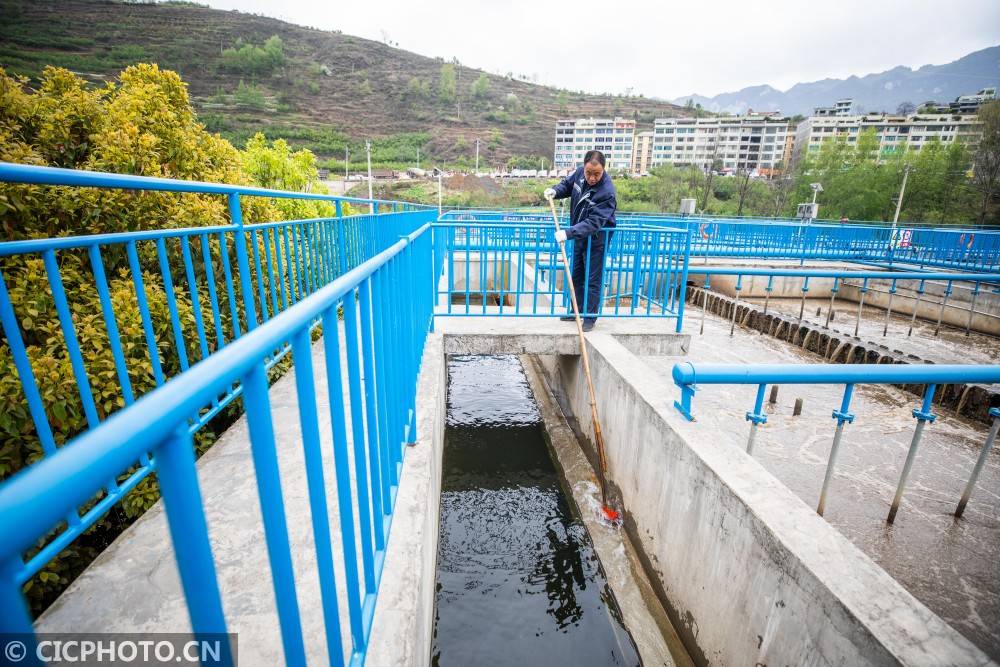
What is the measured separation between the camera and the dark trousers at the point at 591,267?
5645mm

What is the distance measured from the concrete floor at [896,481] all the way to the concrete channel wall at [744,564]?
45 centimetres

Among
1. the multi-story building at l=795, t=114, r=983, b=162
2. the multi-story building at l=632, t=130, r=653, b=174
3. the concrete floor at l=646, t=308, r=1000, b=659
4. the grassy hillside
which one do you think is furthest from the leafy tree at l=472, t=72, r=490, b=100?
the concrete floor at l=646, t=308, r=1000, b=659

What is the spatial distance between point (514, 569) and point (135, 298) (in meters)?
3.60

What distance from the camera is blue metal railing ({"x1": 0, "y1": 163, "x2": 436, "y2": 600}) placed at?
5.41 ft

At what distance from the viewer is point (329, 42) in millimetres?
152000

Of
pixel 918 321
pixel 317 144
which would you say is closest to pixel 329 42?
pixel 317 144

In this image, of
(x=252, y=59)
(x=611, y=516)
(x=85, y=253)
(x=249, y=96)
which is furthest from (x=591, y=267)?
(x=252, y=59)

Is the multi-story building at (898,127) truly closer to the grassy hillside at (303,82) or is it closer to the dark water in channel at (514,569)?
the grassy hillside at (303,82)

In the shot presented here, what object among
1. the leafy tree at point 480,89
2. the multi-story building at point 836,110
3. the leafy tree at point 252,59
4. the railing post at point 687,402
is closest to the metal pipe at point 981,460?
the railing post at point 687,402

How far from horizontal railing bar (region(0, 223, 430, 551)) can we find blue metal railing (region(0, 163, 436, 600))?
0.08 ft

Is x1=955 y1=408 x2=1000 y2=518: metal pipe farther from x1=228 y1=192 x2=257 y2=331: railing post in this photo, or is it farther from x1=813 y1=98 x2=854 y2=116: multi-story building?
x1=813 y1=98 x2=854 y2=116: multi-story building

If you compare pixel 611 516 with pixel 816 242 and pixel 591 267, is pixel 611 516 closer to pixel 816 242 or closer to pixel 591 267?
pixel 591 267

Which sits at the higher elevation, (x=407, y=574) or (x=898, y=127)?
(x=898, y=127)

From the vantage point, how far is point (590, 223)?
532cm
